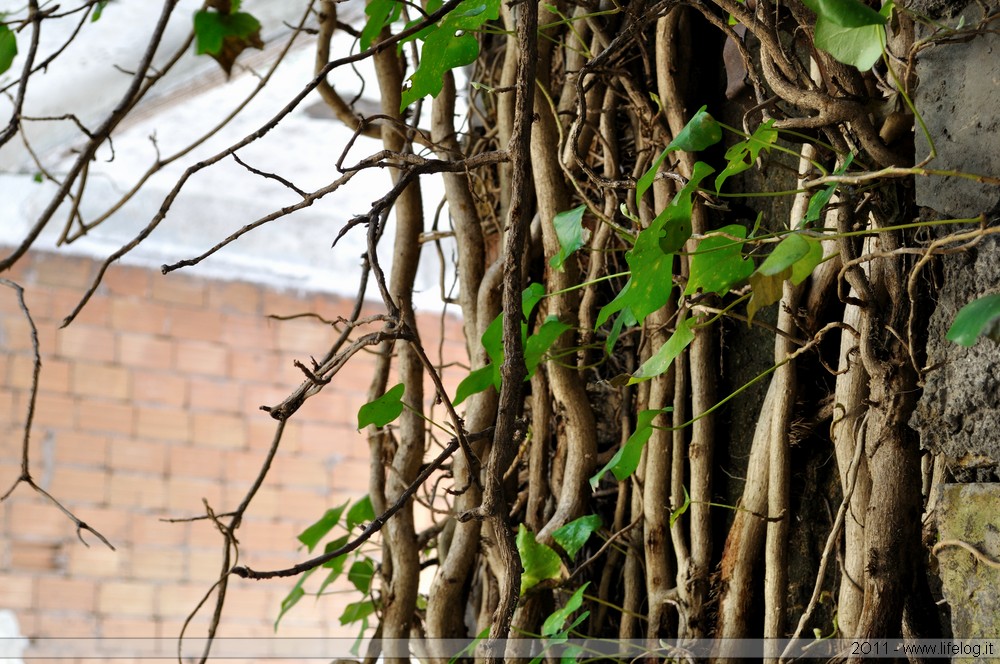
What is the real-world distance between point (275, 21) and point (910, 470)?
1.83 meters

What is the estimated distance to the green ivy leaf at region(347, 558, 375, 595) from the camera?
1108mm

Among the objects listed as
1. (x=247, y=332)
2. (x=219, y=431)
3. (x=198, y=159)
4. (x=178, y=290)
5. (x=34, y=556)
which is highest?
(x=198, y=159)

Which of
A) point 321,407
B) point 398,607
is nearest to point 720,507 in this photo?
point 398,607

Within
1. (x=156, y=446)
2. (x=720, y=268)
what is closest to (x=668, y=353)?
(x=720, y=268)

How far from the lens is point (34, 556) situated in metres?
2.84

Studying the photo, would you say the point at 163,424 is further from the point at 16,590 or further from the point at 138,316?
the point at 16,590

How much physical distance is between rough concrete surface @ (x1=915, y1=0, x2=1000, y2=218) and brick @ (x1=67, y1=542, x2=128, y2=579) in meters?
2.85

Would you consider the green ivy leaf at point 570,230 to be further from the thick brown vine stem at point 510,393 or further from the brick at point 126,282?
the brick at point 126,282

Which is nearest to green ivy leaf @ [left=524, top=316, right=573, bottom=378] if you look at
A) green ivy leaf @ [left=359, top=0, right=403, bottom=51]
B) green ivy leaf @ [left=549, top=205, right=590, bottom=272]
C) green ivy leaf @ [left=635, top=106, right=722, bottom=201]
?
green ivy leaf @ [left=549, top=205, right=590, bottom=272]

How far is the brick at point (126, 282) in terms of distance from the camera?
9.93 feet

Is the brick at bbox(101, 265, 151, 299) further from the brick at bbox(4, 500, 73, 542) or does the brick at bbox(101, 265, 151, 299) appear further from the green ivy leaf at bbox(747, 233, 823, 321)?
the green ivy leaf at bbox(747, 233, 823, 321)

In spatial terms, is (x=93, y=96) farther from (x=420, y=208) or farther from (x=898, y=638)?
(x=898, y=638)

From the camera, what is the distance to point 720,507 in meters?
0.86

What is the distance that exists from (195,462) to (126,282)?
2.10 ft
